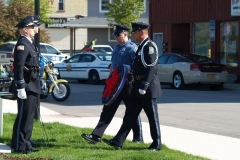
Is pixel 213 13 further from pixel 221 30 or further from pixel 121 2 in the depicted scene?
→ pixel 121 2

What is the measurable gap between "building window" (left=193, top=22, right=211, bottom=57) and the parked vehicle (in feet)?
17.9

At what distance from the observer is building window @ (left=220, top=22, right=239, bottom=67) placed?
2897 cm

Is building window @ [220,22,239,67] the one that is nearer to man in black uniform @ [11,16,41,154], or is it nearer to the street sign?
the street sign

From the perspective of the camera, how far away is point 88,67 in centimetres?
2816

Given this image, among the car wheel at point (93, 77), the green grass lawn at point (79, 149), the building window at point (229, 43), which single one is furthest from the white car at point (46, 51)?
the green grass lawn at point (79, 149)

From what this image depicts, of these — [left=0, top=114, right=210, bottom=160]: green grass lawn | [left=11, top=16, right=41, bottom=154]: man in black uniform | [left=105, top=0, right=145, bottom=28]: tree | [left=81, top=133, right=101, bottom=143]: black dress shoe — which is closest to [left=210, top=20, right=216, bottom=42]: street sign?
[left=105, top=0, right=145, bottom=28]: tree

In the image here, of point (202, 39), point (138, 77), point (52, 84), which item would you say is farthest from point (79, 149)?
point (202, 39)

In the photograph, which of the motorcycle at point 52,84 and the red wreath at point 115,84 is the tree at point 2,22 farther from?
the red wreath at point 115,84

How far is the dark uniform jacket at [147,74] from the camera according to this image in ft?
31.4

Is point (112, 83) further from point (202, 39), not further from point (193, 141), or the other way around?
point (202, 39)

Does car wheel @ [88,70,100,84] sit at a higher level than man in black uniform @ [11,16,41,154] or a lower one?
lower

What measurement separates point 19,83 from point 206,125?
231 inches

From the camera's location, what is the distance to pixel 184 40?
33.2m

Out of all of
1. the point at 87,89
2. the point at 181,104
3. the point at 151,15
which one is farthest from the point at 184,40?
the point at 181,104
